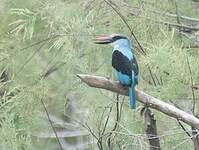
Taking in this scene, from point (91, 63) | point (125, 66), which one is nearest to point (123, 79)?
point (125, 66)

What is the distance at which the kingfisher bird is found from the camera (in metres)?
1.73

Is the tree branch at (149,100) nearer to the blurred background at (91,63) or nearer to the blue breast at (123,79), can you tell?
the blue breast at (123,79)

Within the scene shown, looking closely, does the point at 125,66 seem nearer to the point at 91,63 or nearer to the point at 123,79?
the point at 123,79

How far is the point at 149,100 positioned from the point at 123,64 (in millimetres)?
132

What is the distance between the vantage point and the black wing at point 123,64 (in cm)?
175

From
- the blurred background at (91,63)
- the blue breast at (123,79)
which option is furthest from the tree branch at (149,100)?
the blurred background at (91,63)

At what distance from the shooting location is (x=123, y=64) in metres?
1.77

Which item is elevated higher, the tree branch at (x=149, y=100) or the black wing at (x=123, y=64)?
the black wing at (x=123, y=64)

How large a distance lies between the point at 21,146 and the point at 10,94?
0.90 ft

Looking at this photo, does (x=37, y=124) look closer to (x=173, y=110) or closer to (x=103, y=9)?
(x=103, y=9)

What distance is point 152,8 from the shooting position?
2.35 metres

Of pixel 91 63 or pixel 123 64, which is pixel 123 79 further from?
pixel 91 63

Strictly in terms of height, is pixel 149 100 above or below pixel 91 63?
below

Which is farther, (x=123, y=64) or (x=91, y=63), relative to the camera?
(x=91, y=63)
